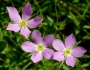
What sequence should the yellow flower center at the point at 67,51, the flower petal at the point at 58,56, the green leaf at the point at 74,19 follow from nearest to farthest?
the flower petal at the point at 58,56, the yellow flower center at the point at 67,51, the green leaf at the point at 74,19

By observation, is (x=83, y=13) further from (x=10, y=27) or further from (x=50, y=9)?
(x=10, y=27)

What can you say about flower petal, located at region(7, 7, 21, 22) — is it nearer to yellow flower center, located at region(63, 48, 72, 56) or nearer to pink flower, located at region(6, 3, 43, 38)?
pink flower, located at region(6, 3, 43, 38)

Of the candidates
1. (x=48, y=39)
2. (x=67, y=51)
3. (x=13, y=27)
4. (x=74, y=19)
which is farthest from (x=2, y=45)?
(x=74, y=19)

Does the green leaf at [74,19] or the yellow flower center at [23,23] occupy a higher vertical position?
the yellow flower center at [23,23]

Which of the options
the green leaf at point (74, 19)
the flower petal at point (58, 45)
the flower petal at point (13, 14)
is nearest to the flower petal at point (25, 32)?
the flower petal at point (13, 14)

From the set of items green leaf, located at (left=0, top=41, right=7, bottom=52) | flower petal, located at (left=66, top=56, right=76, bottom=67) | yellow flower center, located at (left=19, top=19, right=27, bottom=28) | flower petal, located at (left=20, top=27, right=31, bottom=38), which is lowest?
flower petal, located at (left=66, top=56, right=76, bottom=67)

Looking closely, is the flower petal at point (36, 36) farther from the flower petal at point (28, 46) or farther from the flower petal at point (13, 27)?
the flower petal at point (13, 27)

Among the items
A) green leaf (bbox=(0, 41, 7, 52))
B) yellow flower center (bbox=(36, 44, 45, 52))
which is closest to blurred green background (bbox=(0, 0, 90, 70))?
green leaf (bbox=(0, 41, 7, 52))
